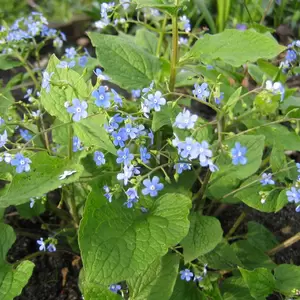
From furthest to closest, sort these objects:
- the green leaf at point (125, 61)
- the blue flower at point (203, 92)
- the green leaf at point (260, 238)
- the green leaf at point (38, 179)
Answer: the green leaf at point (260, 238) → the green leaf at point (125, 61) → the blue flower at point (203, 92) → the green leaf at point (38, 179)

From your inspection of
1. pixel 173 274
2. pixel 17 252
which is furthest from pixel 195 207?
pixel 17 252

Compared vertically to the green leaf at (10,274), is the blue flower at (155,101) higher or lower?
higher

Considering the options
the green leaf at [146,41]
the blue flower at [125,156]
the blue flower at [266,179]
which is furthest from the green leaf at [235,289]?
the green leaf at [146,41]

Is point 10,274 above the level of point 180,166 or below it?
below

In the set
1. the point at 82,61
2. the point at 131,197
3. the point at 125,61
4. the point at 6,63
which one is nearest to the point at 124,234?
the point at 131,197

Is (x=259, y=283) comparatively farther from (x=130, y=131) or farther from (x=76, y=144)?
(x=76, y=144)

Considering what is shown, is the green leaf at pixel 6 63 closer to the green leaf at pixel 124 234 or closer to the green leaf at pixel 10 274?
the green leaf at pixel 10 274
